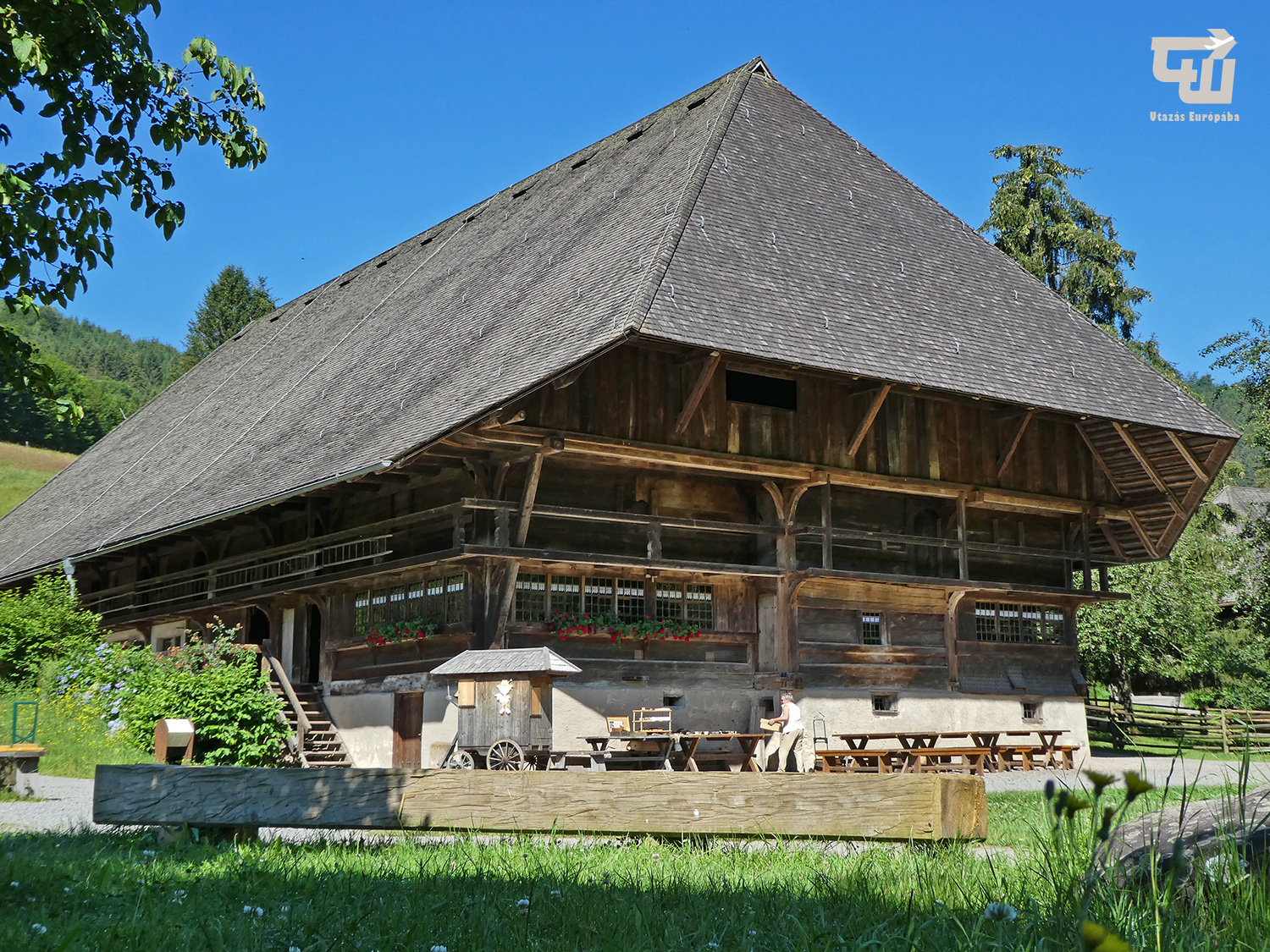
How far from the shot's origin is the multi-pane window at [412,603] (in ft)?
58.6

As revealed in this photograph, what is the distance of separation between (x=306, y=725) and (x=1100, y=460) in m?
14.0

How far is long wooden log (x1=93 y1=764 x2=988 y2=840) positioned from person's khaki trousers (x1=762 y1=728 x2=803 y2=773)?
1184cm

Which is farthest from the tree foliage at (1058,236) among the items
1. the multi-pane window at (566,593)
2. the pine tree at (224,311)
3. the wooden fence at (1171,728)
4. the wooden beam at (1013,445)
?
the pine tree at (224,311)

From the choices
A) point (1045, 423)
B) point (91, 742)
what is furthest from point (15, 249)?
point (1045, 423)

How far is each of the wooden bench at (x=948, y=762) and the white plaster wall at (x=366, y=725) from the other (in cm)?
752

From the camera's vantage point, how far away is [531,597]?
17.7 m

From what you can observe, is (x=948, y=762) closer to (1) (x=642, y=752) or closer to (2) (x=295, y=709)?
(1) (x=642, y=752)

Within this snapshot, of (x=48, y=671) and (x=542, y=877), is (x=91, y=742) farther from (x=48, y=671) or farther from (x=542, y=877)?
(x=542, y=877)

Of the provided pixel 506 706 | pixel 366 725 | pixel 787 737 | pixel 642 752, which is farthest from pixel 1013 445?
pixel 366 725

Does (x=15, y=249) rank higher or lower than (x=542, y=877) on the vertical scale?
higher

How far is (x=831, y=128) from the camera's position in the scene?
77.9 ft

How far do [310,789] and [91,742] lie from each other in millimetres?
12161

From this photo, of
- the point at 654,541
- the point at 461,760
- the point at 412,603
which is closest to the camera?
the point at 461,760

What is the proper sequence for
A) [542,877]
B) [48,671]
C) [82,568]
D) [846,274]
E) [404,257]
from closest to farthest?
[542,877], [846,274], [48,671], [82,568], [404,257]
